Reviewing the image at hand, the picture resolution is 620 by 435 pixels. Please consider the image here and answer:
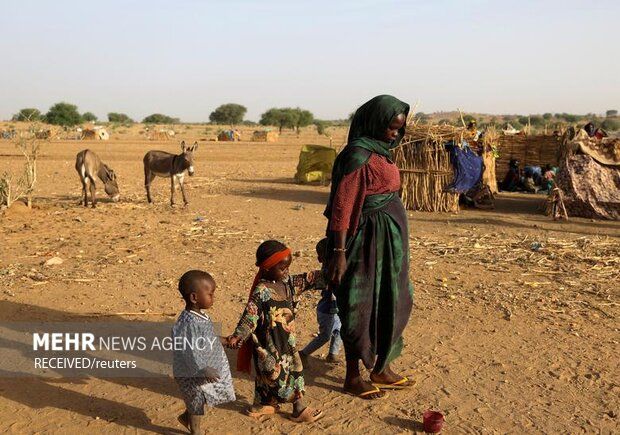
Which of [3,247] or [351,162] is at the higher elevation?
[351,162]

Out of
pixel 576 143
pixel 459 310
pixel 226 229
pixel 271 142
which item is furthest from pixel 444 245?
pixel 271 142

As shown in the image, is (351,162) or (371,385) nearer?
(351,162)

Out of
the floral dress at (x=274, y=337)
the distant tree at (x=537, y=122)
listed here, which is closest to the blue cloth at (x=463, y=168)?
the floral dress at (x=274, y=337)

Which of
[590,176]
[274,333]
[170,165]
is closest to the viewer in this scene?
[274,333]

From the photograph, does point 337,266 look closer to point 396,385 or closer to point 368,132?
point 368,132

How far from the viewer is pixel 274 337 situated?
3.46 m

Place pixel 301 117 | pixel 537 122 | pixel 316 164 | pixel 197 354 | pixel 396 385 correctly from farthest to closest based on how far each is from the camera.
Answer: pixel 301 117, pixel 537 122, pixel 316 164, pixel 396 385, pixel 197 354

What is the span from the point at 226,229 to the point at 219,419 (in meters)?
6.23

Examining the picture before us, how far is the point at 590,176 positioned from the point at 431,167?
296 cm

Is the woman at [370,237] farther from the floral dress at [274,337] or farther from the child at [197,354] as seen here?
the child at [197,354]

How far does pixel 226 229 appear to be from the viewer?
9656mm

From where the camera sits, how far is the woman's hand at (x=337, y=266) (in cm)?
350

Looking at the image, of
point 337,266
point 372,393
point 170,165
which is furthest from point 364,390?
point 170,165

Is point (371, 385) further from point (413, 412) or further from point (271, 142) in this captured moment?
point (271, 142)
